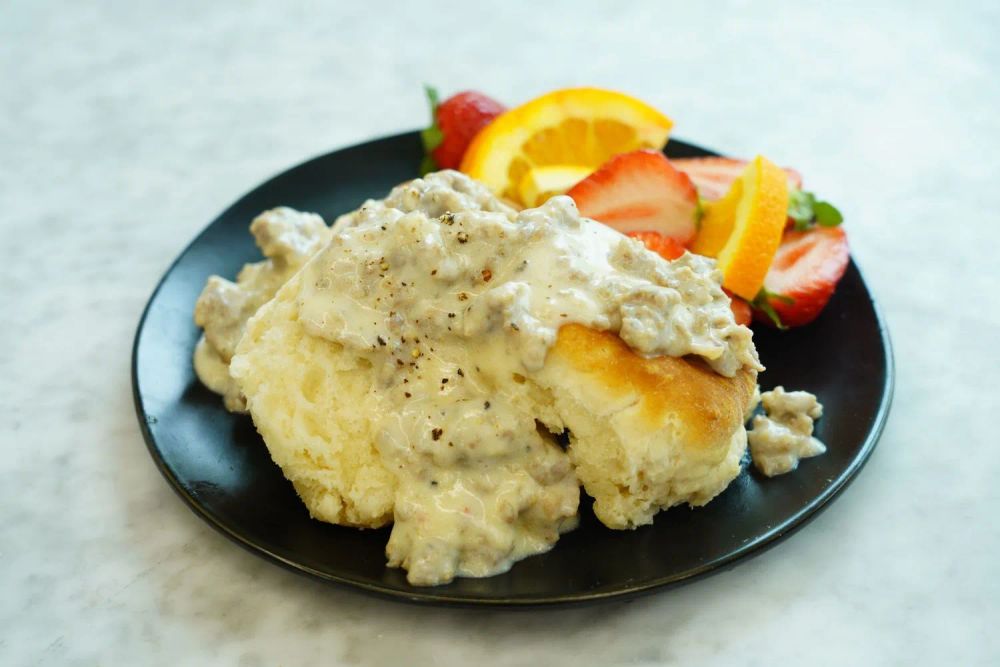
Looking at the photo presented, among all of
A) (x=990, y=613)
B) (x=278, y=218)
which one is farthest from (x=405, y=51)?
(x=990, y=613)

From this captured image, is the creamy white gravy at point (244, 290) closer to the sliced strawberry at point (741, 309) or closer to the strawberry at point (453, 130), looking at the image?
the strawberry at point (453, 130)

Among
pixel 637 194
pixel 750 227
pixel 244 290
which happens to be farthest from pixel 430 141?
pixel 750 227

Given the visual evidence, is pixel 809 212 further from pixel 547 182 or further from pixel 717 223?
pixel 547 182

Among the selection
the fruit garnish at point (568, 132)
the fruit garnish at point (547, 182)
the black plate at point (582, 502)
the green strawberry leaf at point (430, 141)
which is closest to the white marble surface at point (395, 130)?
the black plate at point (582, 502)

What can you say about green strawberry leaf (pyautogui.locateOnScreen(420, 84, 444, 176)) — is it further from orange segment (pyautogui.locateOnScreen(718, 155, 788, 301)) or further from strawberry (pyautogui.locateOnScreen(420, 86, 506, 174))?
orange segment (pyautogui.locateOnScreen(718, 155, 788, 301))

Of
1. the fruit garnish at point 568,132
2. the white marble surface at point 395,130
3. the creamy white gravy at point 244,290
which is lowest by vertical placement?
the white marble surface at point 395,130

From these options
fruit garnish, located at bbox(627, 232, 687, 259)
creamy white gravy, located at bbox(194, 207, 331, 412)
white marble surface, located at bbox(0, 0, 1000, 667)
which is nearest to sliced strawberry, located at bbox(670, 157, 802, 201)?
fruit garnish, located at bbox(627, 232, 687, 259)

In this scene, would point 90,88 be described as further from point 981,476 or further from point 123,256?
point 981,476
